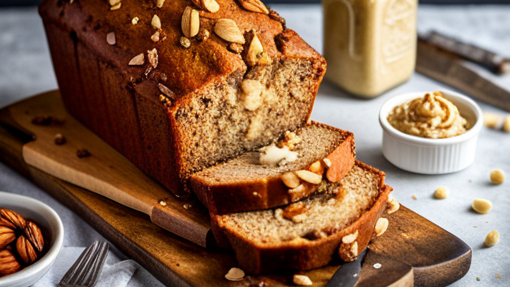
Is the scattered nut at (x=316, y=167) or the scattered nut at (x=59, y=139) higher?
the scattered nut at (x=316, y=167)

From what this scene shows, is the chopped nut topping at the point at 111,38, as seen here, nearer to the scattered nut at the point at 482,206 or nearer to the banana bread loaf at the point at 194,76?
the banana bread loaf at the point at 194,76

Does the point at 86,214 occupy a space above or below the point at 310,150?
below

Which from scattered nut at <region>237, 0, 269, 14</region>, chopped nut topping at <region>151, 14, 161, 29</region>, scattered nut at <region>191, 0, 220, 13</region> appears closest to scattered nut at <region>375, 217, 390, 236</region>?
scattered nut at <region>237, 0, 269, 14</region>

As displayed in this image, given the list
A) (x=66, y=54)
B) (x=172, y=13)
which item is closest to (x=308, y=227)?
(x=172, y=13)

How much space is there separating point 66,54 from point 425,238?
7.19 feet

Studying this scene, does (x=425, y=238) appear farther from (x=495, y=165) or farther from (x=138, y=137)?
(x=138, y=137)

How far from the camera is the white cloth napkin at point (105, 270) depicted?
261 centimetres

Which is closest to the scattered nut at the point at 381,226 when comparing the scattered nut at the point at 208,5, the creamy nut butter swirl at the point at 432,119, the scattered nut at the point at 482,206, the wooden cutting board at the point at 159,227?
the wooden cutting board at the point at 159,227

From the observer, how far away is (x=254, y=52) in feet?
9.00

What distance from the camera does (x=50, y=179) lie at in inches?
126

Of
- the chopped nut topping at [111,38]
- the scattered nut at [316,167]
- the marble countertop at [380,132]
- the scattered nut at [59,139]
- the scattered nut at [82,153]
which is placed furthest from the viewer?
the scattered nut at [59,139]

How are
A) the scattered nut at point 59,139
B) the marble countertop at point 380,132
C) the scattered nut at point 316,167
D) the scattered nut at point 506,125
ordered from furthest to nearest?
the scattered nut at point 506,125 < the scattered nut at point 59,139 < the marble countertop at point 380,132 < the scattered nut at point 316,167

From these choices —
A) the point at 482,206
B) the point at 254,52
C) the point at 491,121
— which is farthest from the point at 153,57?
the point at 491,121

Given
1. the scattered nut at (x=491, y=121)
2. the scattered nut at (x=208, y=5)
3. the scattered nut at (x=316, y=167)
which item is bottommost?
the scattered nut at (x=491, y=121)
